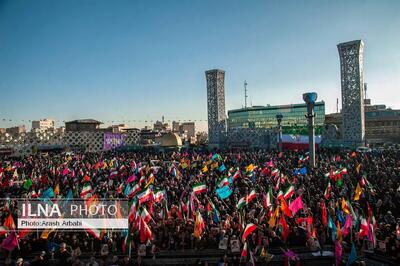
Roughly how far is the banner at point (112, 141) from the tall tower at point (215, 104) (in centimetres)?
2181

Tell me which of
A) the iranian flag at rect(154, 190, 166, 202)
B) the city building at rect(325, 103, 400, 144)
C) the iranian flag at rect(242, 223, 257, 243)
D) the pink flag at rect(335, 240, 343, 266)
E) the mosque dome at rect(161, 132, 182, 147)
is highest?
the city building at rect(325, 103, 400, 144)

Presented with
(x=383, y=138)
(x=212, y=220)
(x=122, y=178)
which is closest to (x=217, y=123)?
(x=383, y=138)

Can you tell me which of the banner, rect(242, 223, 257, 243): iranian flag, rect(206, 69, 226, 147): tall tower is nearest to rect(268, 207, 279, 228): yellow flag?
rect(242, 223, 257, 243): iranian flag

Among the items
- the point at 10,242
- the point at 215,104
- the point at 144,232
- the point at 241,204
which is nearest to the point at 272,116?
the point at 215,104

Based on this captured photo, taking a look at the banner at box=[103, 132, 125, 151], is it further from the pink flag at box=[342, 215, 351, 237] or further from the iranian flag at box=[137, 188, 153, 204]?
the pink flag at box=[342, 215, 351, 237]

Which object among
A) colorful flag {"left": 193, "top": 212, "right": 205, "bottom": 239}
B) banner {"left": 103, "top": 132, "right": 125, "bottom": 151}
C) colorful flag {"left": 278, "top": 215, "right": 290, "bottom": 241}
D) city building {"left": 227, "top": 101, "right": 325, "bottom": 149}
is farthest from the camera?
city building {"left": 227, "top": 101, "right": 325, "bottom": 149}

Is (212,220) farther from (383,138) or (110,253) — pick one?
(383,138)

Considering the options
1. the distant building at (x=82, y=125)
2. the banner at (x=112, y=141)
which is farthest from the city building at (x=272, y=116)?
the distant building at (x=82, y=125)

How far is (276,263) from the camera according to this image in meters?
9.72

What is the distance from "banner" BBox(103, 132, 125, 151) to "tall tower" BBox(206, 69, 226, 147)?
21.8 m

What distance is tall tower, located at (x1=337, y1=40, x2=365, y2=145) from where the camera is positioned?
5397 centimetres

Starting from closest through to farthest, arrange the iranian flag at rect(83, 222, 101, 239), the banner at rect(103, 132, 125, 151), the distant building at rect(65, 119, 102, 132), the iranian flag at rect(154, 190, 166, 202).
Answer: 1. the iranian flag at rect(83, 222, 101, 239)
2. the iranian flag at rect(154, 190, 166, 202)
3. the banner at rect(103, 132, 125, 151)
4. the distant building at rect(65, 119, 102, 132)

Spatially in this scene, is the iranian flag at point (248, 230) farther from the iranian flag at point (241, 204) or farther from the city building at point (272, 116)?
the city building at point (272, 116)

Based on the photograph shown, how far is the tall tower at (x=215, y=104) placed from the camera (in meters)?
75.8
